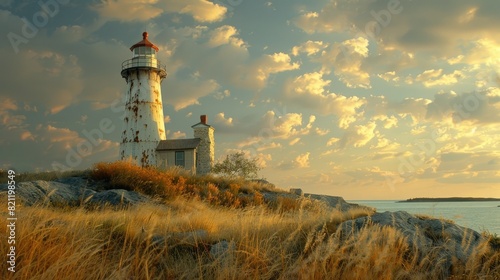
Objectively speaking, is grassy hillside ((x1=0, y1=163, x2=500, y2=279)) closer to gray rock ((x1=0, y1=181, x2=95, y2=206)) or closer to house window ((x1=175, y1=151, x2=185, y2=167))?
gray rock ((x1=0, y1=181, x2=95, y2=206))

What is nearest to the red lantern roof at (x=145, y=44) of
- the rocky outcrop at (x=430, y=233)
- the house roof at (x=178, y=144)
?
the house roof at (x=178, y=144)

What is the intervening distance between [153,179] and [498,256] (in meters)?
A: 13.1

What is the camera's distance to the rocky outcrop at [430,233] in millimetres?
6020

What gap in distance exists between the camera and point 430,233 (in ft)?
22.9

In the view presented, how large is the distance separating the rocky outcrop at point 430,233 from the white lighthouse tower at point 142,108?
26444mm

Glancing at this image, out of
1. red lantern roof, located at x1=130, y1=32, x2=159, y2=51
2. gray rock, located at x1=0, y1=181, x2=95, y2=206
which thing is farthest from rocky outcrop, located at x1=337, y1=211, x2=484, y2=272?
red lantern roof, located at x1=130, y1=32, x2=159, y2=51

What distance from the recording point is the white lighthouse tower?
31.8 metres

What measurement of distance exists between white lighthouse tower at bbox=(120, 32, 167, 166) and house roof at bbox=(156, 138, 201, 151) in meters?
0.50

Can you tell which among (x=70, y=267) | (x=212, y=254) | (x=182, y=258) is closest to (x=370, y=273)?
(x=212, y=254)

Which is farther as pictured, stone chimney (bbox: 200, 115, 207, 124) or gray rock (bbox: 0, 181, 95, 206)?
stone chimney (bbox: 200, 115, 207, 124)

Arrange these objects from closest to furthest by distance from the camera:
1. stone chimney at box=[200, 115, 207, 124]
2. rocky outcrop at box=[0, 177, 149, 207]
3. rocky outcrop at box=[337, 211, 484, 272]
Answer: rocky outcrop at box=[337, 211, 484, 272] → rocky outcrop at box=[0, 177, 149, 207] → stone chimney at box=[200, 115, 207, 124]

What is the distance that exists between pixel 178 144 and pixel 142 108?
4.34 metres

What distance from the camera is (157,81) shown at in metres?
33.1

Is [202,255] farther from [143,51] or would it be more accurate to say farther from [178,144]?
[143,51]
